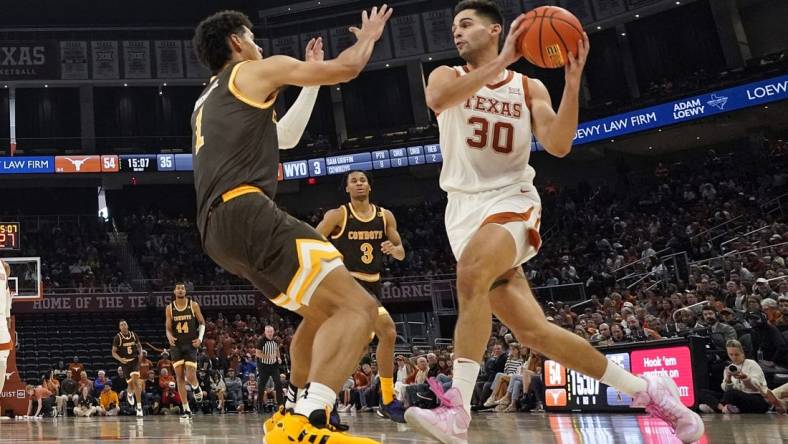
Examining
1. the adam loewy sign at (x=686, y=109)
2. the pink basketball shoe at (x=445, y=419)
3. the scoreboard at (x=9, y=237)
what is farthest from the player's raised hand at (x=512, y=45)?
the scoreboard at (x=9, y=237)

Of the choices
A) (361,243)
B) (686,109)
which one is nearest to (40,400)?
(361,243)

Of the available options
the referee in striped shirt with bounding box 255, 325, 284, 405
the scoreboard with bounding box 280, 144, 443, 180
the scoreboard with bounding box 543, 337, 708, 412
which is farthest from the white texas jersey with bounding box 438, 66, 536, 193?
the scoreboard with bounding box 280, 144, 443, 180

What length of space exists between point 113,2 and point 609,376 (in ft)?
115

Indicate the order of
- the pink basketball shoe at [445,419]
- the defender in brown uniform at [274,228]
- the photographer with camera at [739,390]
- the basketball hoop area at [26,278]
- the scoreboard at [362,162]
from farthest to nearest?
1. the scoreboard at [362,162]
2. the basketball hoop area at [26,278]
3. the photographer with camera at [739,390]
4. the pink basketball shoe at [445,419]
5. the defender in brown uniform at [274,228]

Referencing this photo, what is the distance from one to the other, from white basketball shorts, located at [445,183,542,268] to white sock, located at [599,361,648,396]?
0.74m

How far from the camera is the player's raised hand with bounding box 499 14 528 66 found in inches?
169

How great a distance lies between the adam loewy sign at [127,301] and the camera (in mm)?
29484

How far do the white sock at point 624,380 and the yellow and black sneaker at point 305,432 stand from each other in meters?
1.62

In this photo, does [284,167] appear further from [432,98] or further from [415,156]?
[432,98]

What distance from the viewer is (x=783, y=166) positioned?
25.1m

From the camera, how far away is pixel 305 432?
338 centimetres

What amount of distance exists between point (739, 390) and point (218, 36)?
7.09 meters

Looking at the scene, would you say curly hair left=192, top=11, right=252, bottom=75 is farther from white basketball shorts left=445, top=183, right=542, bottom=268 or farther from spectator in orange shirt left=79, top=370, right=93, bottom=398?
spectator in orange shirt left=79, top=370, right=93, bottom=398

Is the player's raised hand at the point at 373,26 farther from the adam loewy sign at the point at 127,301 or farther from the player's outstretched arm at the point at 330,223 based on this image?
the adam loewy sign at the point at 127,301
